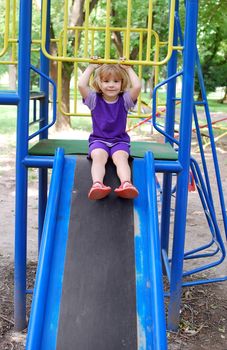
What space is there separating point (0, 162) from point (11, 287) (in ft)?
18.9

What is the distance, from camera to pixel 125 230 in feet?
9.20

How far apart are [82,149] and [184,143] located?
679mm

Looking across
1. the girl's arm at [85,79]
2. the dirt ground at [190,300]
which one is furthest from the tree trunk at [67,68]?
the girl's arm at [85,79]

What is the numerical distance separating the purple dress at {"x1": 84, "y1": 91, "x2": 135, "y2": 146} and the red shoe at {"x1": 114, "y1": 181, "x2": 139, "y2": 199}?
0.38m

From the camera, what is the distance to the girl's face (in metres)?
3.12

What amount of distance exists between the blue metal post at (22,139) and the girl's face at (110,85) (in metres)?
0.47

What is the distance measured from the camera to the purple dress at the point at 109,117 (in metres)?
3.15

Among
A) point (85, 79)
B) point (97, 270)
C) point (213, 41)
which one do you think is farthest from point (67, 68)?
point (213, 41)

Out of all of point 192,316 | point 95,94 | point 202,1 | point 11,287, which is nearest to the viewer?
point 95,94

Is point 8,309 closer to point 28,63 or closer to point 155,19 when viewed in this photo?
point 28,63

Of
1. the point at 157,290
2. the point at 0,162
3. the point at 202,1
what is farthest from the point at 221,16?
the point at 157,290

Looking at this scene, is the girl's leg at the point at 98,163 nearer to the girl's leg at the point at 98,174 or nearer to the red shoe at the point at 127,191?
the girl's leg at the point at 98,174

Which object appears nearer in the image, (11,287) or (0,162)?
(11,287)

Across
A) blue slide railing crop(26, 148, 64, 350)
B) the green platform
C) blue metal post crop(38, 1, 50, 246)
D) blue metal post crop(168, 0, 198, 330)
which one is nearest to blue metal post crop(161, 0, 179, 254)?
the green platform
